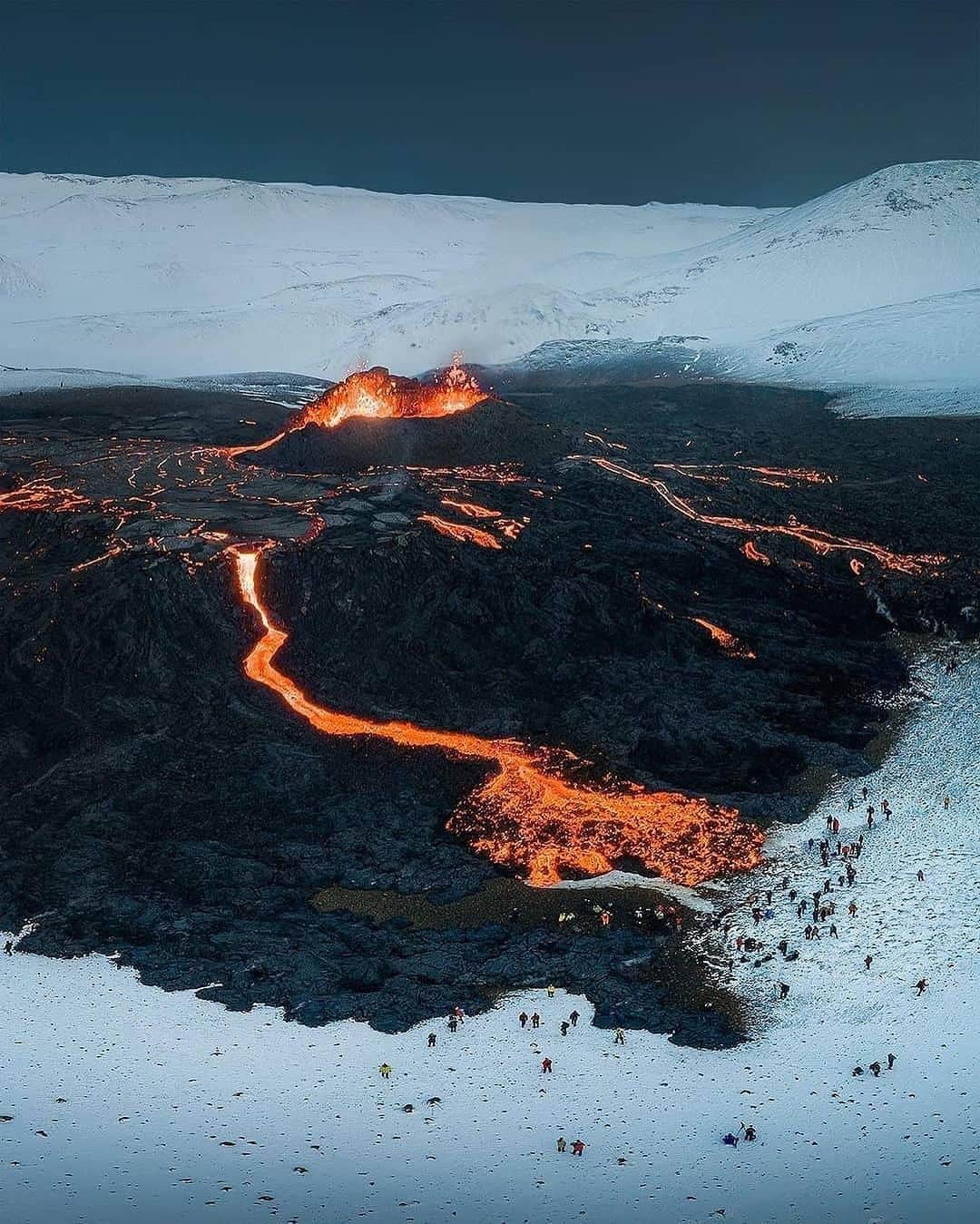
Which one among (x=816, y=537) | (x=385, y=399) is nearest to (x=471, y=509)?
(x=385, y=399)

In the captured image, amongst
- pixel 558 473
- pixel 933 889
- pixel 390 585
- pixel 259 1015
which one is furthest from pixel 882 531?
pixel 259 1015

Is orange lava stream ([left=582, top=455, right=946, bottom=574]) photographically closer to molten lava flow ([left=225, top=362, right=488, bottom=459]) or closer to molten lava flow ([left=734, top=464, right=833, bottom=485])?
molten lava flow ([left=734, top=464, right=833, bottom=485])

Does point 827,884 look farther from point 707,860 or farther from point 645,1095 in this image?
point 645,1095

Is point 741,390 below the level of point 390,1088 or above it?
above

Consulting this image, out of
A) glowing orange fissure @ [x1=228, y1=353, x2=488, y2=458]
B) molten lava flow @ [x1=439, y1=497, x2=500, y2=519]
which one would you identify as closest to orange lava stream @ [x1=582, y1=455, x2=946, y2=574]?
molten lava flow @ [x1=439, y1=497, x2=500, y2=519]

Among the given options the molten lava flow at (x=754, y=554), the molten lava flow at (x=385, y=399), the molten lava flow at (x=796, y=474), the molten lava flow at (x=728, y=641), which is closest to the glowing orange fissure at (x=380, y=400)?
the molten lava flow at (x=385, y=399)

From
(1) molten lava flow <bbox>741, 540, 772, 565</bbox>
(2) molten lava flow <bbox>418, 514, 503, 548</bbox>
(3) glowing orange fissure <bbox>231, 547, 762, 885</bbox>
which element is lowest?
(3) glowing orange fissure <bbox>231, 547, 762, 885</bbox>
